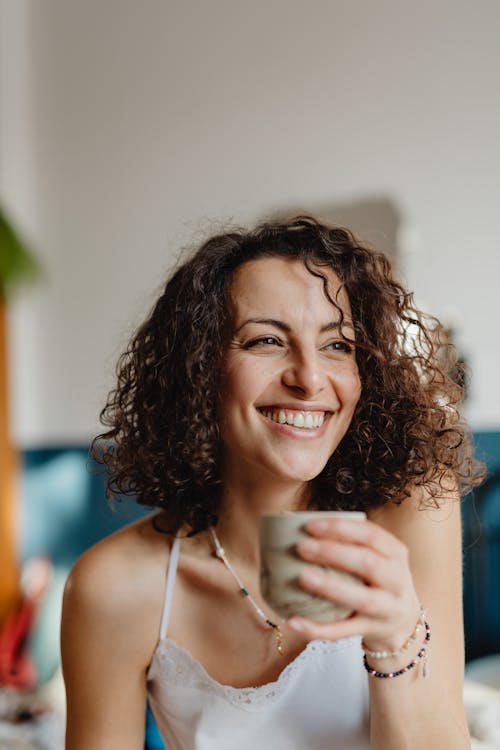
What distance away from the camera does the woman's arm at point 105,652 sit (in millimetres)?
1272

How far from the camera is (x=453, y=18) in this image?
3191mm

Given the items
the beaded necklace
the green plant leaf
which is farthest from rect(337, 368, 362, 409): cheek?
the green plant leaf

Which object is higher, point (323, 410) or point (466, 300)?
point (466, 300)

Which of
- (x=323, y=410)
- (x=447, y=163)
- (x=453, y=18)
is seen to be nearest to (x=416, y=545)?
(x=323, y=410)

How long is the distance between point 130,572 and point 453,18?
275cm

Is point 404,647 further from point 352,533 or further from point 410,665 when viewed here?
point 352,533

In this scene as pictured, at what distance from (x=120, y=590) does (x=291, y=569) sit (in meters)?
0.61

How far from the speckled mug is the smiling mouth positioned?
34 centimetres

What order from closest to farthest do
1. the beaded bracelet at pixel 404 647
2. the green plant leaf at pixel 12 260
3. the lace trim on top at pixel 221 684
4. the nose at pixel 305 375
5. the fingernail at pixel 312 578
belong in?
the fingernail at pixel 312 578 < the beaded bracelet at pixel 404 647 < the nose at pixel 305 375 < the lace trim on top at pixel 221 684 < the green plant leaf at pixel 12 260

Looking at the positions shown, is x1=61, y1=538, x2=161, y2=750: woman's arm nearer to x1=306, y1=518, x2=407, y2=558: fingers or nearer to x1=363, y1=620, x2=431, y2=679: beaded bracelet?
x1=363, y1=620, x2=431, y2=679: beaded bracelet

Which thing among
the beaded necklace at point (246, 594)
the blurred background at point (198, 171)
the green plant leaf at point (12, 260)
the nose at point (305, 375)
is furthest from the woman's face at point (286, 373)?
the green plant leaf at point (12, 260)

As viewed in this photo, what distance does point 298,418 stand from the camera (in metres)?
1.12

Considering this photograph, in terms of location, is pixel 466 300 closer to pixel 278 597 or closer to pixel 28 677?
pixel 28 677

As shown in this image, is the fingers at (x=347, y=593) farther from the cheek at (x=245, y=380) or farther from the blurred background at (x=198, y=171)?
the blurred background at (x=198, y=171)
